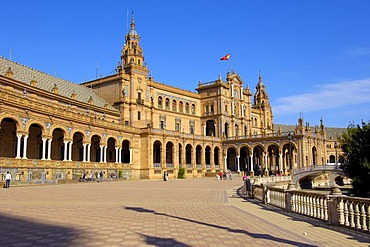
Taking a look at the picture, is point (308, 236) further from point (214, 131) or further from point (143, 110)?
point (214, 131)

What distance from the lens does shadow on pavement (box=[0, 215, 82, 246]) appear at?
301 inches

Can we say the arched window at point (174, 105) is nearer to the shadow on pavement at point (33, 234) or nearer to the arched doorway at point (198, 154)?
the arched doorway at point (198, 154)

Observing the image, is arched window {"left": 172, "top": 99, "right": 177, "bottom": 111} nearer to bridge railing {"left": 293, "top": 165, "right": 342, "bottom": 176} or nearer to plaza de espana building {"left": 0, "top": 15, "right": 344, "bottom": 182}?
plaza de espana building {"left": 0, "top": 15, "right": 344, "bottom": 182}

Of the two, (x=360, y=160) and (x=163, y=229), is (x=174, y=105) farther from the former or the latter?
(x=163, y=229)

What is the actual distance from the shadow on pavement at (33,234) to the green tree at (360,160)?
27.7 meters

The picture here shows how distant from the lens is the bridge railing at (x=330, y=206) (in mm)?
9367

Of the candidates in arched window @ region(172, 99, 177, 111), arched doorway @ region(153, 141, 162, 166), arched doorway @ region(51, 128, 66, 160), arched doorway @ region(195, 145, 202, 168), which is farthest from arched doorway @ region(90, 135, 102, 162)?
arched window @ region(172, 99, 177, 111)

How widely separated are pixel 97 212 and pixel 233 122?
63.2 meters

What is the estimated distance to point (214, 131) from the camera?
73750mm

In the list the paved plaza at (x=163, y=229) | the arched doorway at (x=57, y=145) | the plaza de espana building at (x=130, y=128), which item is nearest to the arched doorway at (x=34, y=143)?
the plaza de espana building at (x=130, y=128)

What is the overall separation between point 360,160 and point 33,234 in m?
29.0

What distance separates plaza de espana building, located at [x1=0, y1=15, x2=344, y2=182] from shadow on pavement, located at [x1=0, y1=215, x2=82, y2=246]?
21927 millimetres

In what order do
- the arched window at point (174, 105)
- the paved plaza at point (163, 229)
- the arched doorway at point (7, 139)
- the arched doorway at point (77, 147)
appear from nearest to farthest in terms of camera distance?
the paved plaza at point (163, 229) → the arched doorway at point (7, 139) → the arched doorway at point (77, 147) → the arched window at point (174, 105)

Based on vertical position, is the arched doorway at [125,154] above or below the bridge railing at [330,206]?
above
